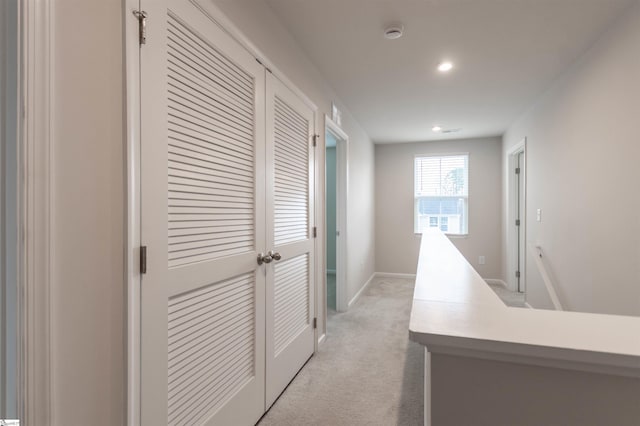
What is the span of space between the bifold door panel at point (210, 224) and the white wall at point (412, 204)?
391cm

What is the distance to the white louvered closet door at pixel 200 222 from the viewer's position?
1068 millimetres

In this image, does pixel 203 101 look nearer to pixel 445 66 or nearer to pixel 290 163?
pixel 290 163

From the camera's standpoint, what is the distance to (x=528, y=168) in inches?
148

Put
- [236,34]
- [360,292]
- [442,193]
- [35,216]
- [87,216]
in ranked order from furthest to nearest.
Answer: [442,193], [360,292], [236,34], [87,216], [35,216]

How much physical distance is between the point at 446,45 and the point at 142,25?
209 cm

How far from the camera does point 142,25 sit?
3.33ft

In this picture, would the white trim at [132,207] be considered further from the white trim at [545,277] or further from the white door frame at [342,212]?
the white trim at [545,277]

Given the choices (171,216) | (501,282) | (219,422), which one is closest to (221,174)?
(171,216)

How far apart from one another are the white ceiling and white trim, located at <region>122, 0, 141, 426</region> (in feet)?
3.86

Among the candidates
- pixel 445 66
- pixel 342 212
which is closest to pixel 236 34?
pixel 445 66

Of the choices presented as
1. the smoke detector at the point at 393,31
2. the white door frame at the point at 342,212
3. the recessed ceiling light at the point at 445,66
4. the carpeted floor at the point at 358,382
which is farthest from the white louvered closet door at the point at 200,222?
the white door frame at the point at 342,212

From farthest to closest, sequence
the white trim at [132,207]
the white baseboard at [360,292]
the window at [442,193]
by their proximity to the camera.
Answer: the window at [442,193] < the white baseboard at [360,292] < the white trim at [132,207]

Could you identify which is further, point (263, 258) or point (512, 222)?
point (512, 222)

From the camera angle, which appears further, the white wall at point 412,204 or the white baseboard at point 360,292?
the white wall at point 412,204
